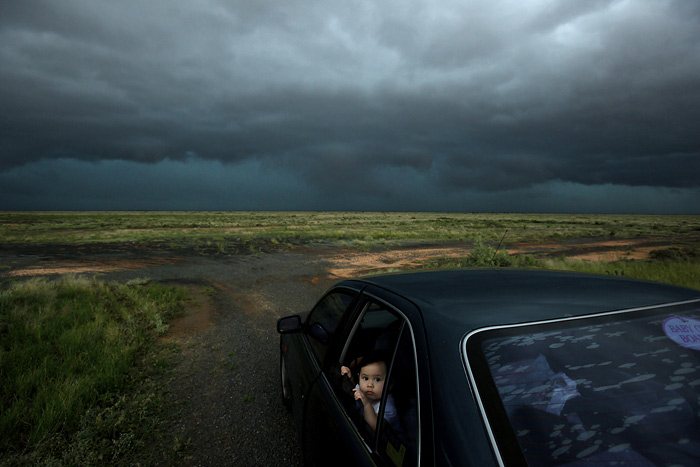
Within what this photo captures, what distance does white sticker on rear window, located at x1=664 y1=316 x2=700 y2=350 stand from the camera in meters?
1.38

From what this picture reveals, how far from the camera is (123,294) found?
25.9 feet

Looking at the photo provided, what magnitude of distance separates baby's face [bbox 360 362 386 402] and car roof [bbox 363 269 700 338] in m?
0.45

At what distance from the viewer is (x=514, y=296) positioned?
1.59 meters

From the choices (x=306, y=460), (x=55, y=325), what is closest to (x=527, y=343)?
(x=306, y=460)

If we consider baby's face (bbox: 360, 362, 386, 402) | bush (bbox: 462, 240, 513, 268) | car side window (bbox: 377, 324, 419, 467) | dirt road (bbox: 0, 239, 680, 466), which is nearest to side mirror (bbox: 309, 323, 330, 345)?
baby's face (bbox: 360, 362, 386, 402)

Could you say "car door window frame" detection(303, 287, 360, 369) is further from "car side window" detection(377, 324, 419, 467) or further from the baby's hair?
"car side window" detection(377, 324, 419, 467)

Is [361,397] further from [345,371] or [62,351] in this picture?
[62,351]

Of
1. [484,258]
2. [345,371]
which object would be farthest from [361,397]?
[484,258]

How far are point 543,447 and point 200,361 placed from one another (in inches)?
185

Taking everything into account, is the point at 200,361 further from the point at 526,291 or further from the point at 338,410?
the point at 526,291

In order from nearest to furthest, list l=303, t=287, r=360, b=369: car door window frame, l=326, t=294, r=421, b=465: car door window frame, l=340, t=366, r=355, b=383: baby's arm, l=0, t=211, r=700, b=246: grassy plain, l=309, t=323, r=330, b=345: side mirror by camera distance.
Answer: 1. l=326, t=294, r=421, b=465: car door window frame
2. l=340, t=366, r=355, b=383: baby's arm
3. l=303, t=287, r=360, b=369: car door window frame
4. l=309, t=323, r=330, b=345: side mirror
5. l=0, t=211, r=700, b=246: grassy plain

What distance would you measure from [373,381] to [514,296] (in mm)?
876

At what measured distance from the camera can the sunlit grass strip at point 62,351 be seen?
3072mm

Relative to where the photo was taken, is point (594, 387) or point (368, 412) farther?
point (368, 412)
